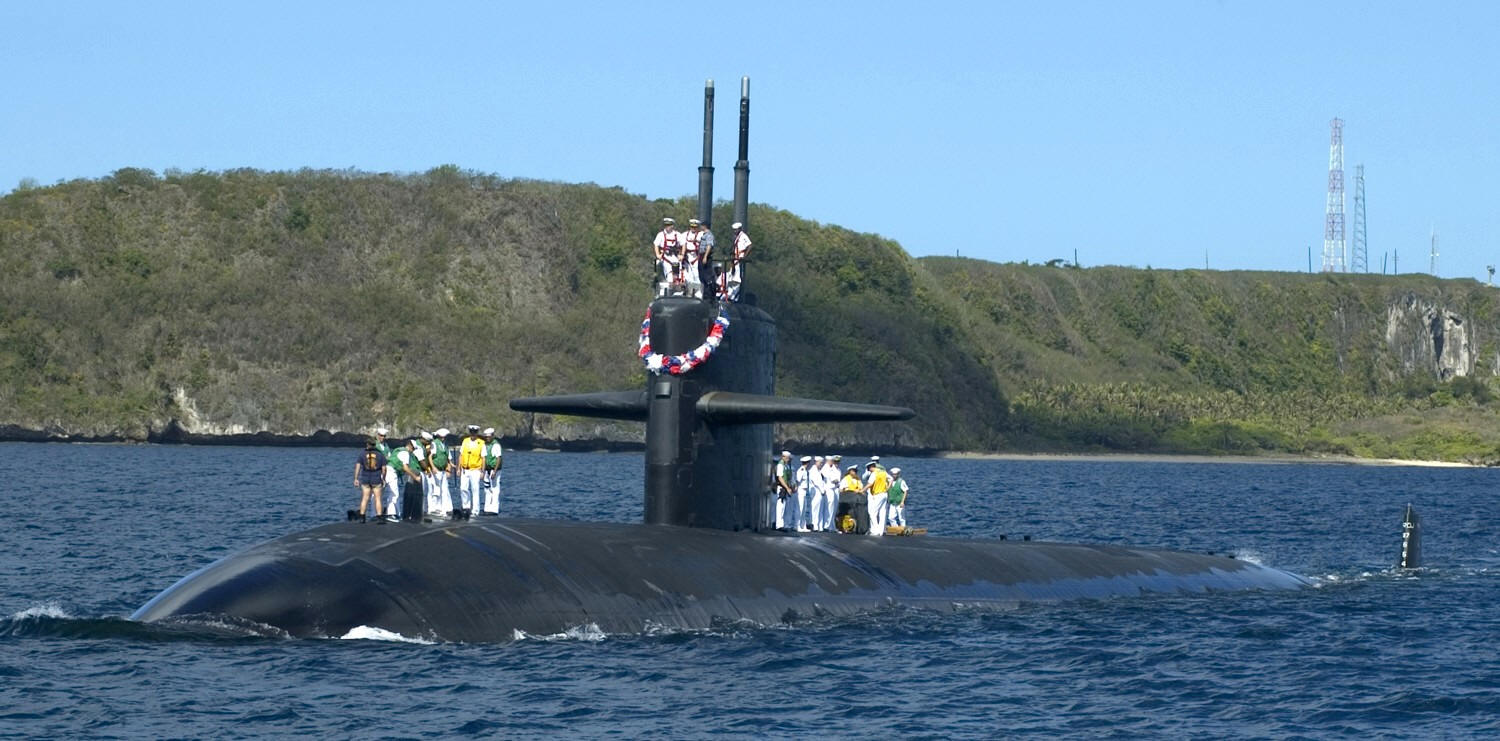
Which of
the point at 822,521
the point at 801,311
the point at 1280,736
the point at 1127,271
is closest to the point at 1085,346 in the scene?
the point at 1127,271

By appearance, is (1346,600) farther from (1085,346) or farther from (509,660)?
(1085,346)

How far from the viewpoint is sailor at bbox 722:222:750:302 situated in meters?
25.2

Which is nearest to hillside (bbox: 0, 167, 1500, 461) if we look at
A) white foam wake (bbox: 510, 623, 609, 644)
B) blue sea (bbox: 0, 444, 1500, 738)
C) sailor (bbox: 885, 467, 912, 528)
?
blue sea (bbox: 0, 444, 1500, 738)

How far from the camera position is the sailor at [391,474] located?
87.2 feet

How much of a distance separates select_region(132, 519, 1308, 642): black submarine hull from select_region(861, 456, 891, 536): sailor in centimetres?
336

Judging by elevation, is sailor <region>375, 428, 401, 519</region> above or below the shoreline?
above

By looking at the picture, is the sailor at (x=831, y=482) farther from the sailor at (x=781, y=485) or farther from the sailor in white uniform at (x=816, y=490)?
the sailor at (x=781, y=485)

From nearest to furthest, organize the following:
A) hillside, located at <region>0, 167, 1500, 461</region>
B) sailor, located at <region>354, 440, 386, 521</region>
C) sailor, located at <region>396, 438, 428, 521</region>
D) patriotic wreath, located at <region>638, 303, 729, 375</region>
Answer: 1. sailor, located at <region>396, 438, 428, 521</region>
2. patriotic wreath, located at <region>638, 303, 729, 375</region>
3. sailor, located at <region>354, 440, 386, 521</region>
4. hillside, located at <region>0, 167, 1500, 461</region>

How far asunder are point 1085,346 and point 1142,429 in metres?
32.8

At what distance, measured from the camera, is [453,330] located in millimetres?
121312

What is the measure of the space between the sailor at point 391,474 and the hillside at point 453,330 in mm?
83342

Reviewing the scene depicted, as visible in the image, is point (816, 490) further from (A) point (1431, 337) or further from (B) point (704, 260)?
(A) point (1431, 337)

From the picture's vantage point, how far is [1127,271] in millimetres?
190125

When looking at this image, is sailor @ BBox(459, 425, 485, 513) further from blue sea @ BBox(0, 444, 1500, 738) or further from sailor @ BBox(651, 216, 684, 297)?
blue sea @ BBox(0, 444, 1500, 738)
